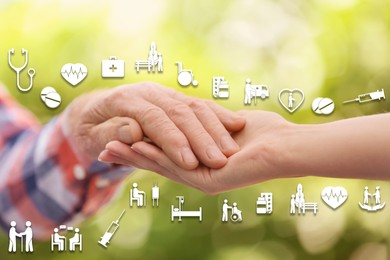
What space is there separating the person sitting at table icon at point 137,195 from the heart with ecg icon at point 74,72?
39 centimetres

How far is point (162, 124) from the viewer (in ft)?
5.11

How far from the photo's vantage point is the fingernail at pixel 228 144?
1.40 m

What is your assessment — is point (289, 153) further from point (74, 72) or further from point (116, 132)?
point (74, 72)

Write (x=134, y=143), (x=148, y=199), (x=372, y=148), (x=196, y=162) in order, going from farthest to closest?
1. (x=148, y=199)
2. (x=134, y=143)
3. (x=196, y=162)
4. (x=372, y=148)

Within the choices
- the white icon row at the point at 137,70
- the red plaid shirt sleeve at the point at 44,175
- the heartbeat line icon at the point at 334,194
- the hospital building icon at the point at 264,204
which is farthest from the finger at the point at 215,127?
the heartbeat line icon at the point at 334,194

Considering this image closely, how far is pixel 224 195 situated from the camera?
2.38m

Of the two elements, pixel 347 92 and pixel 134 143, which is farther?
pixel 347 92

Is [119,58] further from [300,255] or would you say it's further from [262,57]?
[300,255]

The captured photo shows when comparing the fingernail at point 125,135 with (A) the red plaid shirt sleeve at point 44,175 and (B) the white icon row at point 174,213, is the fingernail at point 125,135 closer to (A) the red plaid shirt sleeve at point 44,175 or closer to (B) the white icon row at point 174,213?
(A) the red plaid shirt sleeve at point 44,175

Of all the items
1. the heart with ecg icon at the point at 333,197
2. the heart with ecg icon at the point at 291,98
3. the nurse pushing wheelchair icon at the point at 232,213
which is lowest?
the nurse pushing wheelchair icon at the point at 232,213

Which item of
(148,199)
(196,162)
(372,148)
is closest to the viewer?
(372,148)

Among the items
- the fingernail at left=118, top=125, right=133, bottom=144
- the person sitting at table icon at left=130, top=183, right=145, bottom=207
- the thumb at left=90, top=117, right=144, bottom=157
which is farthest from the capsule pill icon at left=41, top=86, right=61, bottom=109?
the fingernail at left=118, top=125, right=133, bottom=144

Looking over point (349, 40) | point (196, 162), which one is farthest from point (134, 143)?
point (349, 40)

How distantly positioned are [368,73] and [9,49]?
1215 mm
